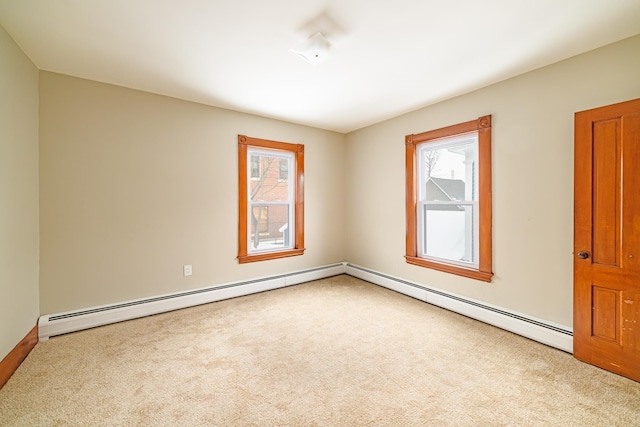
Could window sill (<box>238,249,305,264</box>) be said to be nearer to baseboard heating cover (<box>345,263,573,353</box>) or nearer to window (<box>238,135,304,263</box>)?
window (<box>238,135,304,263</box>)

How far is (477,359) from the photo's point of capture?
2.18 m

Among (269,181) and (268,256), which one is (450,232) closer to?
(268,256)

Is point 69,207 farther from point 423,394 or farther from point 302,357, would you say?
point 423,394

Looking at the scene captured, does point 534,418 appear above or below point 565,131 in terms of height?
below

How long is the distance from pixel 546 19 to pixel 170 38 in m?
2.72

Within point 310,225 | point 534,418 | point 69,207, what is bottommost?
point 534,418

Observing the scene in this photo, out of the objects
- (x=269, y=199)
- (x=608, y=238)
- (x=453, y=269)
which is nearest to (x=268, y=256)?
(x=269, y=199)

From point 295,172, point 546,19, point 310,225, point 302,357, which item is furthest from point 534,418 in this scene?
point 295,172

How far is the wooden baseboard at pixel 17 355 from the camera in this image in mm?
1889

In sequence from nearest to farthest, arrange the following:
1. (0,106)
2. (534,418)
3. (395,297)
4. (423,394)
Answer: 1. (534,418)
2. (423,394)
3. (0,106)
4. (395,297)

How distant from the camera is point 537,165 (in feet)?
8.25

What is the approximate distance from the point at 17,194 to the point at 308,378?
2721mm

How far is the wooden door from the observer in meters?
1.93

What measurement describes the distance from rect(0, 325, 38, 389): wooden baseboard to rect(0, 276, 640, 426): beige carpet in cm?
6
